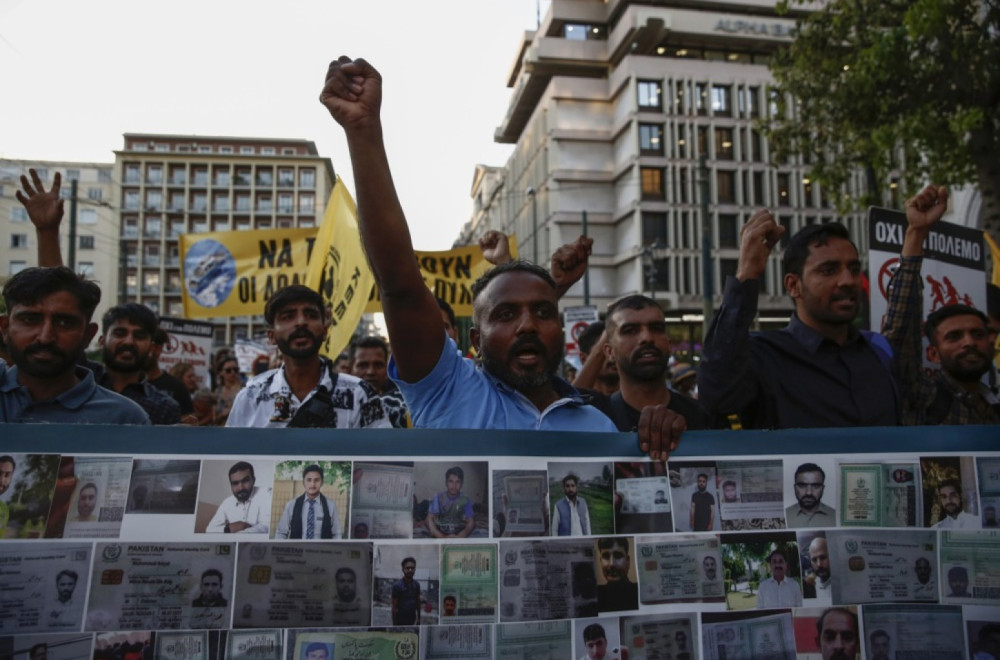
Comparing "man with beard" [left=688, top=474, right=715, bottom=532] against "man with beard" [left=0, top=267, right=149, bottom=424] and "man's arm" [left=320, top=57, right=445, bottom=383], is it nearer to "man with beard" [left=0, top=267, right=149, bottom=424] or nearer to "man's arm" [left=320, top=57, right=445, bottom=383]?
"man's arm" [left=320, top=57, right=445, bottom=383]

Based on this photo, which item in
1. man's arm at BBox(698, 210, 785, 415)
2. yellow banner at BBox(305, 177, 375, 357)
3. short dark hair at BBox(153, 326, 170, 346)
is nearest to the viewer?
man's arm at BBox(698, 210, 785, 415)

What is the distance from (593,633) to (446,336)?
79cm

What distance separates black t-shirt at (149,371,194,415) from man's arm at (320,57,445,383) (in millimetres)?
3675

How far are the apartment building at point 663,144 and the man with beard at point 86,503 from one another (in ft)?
124

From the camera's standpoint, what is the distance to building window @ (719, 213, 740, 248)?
40750mm

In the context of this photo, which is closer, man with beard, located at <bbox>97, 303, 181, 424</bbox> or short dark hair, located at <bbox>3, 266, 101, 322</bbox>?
short dark hair, located at <bbox>3, 266, 101, 322</bbox>

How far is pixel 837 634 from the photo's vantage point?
1510 mm

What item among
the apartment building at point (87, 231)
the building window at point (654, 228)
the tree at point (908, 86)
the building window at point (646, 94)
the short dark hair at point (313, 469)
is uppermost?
the apartment building at point (87, 231)

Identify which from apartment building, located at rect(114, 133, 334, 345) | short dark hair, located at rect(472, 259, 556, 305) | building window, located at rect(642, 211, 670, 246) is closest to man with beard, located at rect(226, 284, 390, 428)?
short dark hair, located at rect(472, 259, 556, 305)

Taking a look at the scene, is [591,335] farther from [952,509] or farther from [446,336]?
[952,509]

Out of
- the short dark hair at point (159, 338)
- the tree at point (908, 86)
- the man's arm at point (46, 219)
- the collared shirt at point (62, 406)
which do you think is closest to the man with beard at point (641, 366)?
the collared shirt at point (62, 406)

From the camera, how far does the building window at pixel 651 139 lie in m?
40.8

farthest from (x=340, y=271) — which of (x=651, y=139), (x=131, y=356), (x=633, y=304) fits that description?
(x=651, y=139)

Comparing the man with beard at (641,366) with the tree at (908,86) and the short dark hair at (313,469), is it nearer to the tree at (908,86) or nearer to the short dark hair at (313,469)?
the short dark hair at (313,469)
